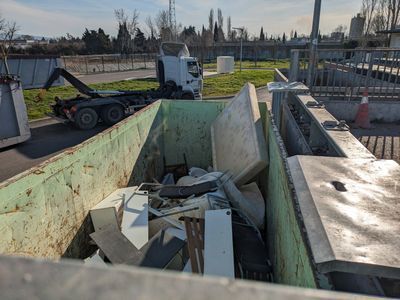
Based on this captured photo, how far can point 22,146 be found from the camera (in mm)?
8438

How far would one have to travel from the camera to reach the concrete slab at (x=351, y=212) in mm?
1146

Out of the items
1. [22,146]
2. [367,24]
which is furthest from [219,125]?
[367,24]

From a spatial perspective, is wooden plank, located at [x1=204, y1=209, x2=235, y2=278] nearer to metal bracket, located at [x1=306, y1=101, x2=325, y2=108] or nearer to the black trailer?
metal bracket, located at [x1=306, y1=101, x2=325, y2=108]

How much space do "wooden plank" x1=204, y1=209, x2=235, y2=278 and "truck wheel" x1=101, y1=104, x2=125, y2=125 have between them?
8.44 metres

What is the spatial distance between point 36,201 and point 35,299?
7.01 feet

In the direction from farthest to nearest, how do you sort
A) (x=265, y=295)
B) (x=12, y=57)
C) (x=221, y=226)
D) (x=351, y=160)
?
(x=12, y=57) < (x=221, y=226) < (x=351, y=160) < (x=265, y=295)

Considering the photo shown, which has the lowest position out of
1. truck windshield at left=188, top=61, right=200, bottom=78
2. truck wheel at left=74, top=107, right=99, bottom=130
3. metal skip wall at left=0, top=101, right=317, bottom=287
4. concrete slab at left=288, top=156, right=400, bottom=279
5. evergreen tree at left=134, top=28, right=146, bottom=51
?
truck wheel at left=74, top=107, right=99, bottom=130

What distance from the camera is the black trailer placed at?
32.9 feet

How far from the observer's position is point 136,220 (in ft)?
11.2

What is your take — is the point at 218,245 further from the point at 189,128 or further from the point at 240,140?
the point at 189,128

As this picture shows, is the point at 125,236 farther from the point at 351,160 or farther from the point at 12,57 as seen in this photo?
the point at 12,57

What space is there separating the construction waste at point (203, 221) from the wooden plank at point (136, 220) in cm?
1

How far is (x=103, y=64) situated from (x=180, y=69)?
23.3m

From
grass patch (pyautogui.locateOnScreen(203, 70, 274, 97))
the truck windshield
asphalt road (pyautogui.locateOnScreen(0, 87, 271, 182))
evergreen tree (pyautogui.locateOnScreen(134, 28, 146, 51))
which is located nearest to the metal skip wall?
asphalt road (pyautogui.locateOnScreen(0, 87, 271, 182))
